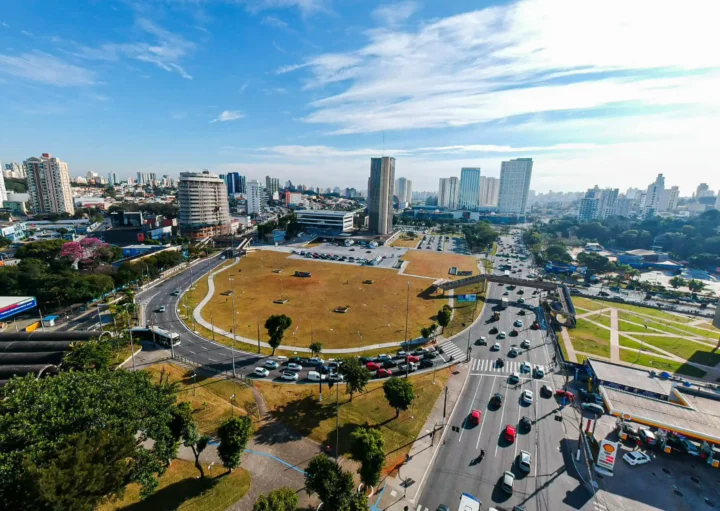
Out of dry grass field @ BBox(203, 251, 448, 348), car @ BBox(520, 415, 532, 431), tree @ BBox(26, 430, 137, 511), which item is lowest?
dry grass field @ BBox(203, 251, 448, 348)

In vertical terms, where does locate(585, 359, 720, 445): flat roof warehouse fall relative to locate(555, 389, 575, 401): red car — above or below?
above

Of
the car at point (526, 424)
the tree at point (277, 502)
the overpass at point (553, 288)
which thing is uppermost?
the tree at point (277, 502)

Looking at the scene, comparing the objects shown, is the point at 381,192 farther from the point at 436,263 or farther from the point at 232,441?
the point at 232,441

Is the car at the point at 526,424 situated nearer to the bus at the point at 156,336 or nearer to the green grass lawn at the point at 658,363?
the green grass lawn at the point at 658,363

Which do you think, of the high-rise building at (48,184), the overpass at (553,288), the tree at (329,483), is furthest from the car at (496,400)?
the high-rise building at (48,184)

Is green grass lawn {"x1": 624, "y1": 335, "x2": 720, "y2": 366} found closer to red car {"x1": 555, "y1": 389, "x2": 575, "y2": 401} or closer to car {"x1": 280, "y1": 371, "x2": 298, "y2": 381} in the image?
red car {"x1": 555, "y1": 389, "x2": 575, "y2": 401}

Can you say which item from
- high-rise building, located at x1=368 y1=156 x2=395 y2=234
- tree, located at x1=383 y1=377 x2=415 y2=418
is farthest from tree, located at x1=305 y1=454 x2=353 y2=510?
high-rise building, located at x1=368 y1=156 x2=395 y2=234

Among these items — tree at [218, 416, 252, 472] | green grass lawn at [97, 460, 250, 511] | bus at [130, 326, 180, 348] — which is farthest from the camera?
bus at [130, 326, 180, 348]
